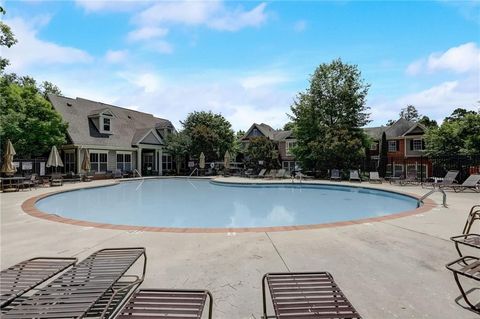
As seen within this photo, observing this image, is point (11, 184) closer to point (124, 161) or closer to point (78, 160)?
point (78, 160)

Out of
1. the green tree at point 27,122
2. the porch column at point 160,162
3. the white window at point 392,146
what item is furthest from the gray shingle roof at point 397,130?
the green tree at point 27,122

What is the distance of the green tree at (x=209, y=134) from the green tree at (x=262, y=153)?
13.4 feet

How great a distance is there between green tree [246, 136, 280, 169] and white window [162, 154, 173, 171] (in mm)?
9772

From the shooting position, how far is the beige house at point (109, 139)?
960 inches

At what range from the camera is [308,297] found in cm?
256

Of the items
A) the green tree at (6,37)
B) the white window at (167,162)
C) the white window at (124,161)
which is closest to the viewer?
the green tree at (6,37)

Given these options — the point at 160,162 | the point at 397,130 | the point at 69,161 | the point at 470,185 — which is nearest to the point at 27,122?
the point at 69,161

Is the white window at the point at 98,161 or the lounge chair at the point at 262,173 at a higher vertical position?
the white window at the point at 98,161

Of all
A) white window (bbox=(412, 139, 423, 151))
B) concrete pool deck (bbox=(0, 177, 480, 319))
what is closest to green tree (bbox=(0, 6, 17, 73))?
concrete pool deck (bbox=(0, 177, 480, 319))

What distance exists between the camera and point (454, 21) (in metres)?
10.0

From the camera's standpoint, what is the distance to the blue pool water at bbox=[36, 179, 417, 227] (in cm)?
1013

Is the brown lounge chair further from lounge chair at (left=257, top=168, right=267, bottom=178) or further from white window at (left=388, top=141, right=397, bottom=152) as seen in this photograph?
white window at (left=388, top=141, right=397, bottom=152)

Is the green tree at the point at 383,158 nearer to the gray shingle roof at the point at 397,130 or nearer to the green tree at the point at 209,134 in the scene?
the gray shingle roof at the point at 397,130

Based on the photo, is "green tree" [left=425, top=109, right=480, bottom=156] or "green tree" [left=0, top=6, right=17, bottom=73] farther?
"green tree" [left=425, top=109, right=480, bottom=156]
